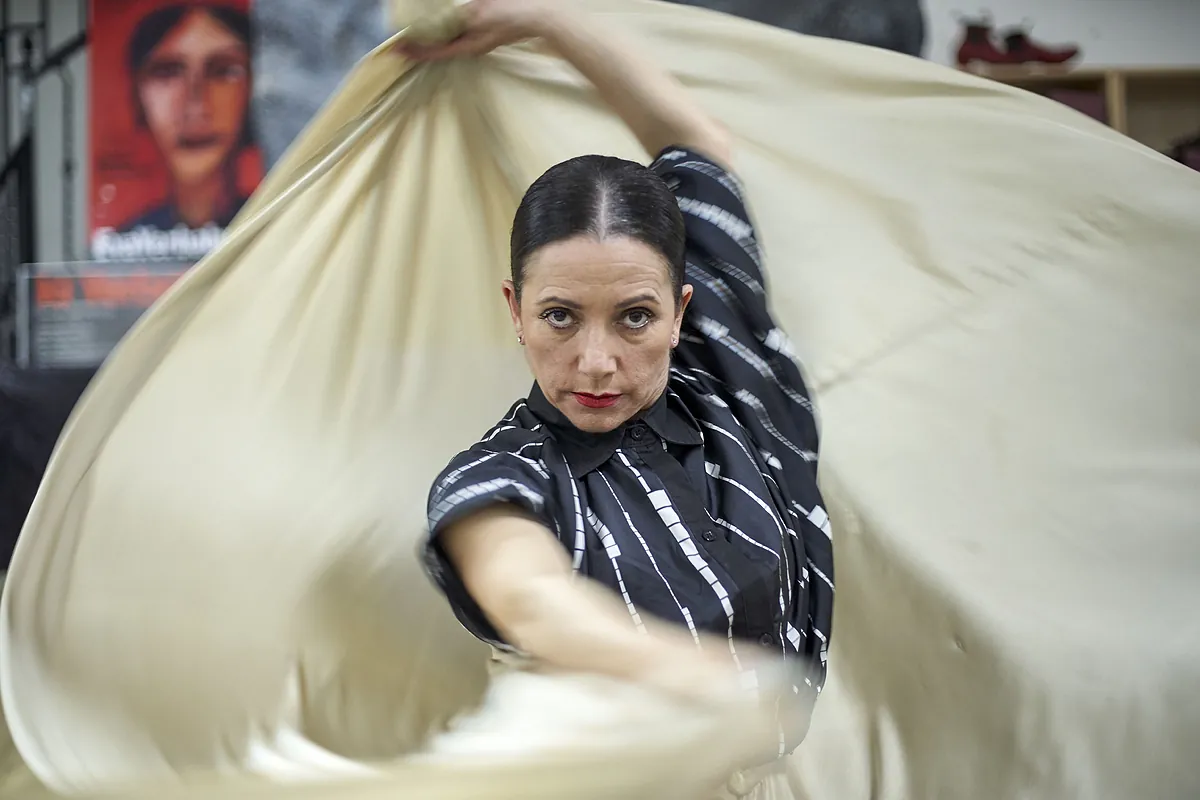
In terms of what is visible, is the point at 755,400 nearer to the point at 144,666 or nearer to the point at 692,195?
the point at 692,195

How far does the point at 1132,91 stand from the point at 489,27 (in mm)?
1777

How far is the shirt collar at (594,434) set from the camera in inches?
30.5

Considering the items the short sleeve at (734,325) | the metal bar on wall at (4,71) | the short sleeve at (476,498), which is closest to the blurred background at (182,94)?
the metal bar on wall at (4,71)

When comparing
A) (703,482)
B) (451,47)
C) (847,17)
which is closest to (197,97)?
(847,17)

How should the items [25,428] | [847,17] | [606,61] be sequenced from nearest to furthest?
[606,61]
[25,428]
[847,17]

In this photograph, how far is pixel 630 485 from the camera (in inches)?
30.3

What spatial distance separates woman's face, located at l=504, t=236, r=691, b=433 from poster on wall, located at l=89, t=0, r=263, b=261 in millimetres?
1823

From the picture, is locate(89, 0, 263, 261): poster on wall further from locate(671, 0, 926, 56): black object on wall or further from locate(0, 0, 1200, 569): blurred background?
locate(671, 0, 926, 56): black object on wall

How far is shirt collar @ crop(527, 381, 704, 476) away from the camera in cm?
77

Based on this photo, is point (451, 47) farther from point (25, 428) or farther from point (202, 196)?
point (202, 196)

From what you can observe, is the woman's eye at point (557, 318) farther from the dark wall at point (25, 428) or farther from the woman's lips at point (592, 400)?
the dark wall at point (25, 428)

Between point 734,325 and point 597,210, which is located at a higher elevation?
point 597,210

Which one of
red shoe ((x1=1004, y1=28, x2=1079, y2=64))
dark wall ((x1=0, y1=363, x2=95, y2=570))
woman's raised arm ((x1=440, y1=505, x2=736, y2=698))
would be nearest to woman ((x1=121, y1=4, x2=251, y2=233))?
dark wall ((x1=0, y1=363, x2=95, y2=570))

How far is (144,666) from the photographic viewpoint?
854 millimetres
